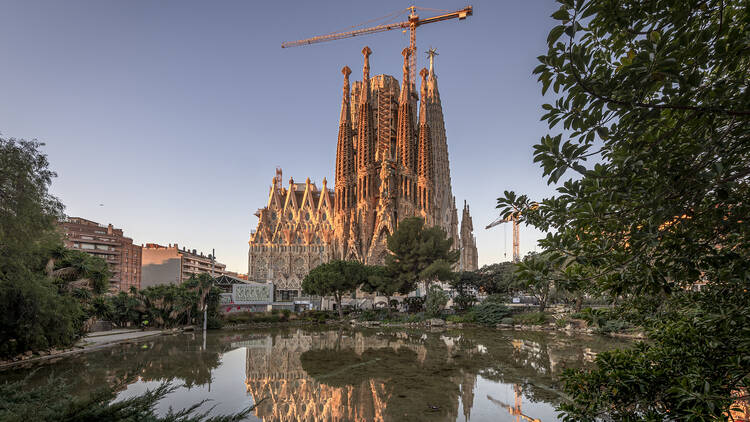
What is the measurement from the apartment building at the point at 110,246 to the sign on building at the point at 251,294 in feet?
106

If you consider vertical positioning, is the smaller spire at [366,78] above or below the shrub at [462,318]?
above

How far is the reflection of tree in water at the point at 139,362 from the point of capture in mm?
11438

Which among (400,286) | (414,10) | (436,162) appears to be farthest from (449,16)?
(400,286)

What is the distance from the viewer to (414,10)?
247 feet

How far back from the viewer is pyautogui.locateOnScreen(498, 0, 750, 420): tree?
2.53 metres

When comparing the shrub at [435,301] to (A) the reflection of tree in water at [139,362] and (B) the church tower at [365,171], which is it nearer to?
(A) the reflection of tree in water at [139,362]

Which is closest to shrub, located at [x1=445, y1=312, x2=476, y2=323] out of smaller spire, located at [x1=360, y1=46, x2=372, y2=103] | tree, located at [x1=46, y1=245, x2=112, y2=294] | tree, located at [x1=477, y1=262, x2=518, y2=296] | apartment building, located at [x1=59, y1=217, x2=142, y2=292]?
tree, located at [x1=477, y1=262, x2=518, y2=296]

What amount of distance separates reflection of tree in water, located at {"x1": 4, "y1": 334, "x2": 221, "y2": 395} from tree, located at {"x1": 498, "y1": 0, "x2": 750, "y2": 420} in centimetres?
1013

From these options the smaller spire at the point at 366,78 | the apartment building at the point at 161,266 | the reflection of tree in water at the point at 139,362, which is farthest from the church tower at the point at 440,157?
the reflection of tree in water at the point at 139,362

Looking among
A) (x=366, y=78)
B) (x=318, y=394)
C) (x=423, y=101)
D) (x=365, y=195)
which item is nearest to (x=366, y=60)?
(x=366, y=78)

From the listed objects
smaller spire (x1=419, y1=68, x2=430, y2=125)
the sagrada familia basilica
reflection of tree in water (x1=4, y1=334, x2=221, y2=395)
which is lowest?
reflection of tree in water (x1=4, y1=334, x2=221, y2=395)

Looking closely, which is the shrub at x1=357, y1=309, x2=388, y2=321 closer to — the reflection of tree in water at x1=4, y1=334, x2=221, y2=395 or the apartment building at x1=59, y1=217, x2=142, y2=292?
the reflection of tree in water at x1=4, y1=334, x2=221, y2=395

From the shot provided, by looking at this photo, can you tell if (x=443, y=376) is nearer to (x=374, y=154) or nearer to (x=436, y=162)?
(x=374, y=154)

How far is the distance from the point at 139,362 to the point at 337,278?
90.3 ft
